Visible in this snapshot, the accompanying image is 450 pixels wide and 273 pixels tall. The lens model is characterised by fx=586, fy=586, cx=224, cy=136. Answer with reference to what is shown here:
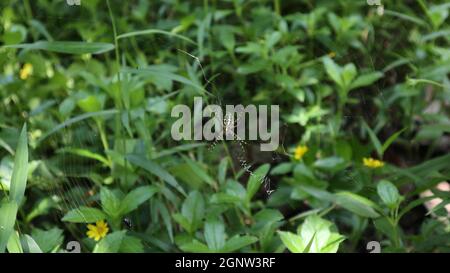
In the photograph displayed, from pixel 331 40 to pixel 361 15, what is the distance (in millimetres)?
210

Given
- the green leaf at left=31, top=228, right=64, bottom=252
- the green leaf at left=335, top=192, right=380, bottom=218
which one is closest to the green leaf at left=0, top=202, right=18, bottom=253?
the green leaf at left=31, top=228, right=64, bottom=252

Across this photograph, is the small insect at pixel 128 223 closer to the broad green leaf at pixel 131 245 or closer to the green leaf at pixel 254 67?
the broad green leaf at pixel 131 245

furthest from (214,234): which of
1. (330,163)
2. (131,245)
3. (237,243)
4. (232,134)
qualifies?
(330,163)

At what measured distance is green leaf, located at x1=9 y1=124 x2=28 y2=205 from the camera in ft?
3.08

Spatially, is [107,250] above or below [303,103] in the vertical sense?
below

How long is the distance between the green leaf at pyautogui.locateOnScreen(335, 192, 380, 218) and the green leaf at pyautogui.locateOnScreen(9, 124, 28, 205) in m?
0.57

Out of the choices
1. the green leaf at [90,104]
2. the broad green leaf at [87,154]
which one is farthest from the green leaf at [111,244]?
the green leaf at [90,104]

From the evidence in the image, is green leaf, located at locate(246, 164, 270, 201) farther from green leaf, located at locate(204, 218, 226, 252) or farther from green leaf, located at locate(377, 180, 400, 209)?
green leaf, located at locate(377, 180, 400, 209)

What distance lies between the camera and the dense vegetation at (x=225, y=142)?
1.07 metres

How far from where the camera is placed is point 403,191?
4.65ft

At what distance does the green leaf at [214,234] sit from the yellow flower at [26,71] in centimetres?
82

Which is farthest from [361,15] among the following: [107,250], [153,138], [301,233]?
[107,250]

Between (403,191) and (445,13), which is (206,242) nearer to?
(403,191)
